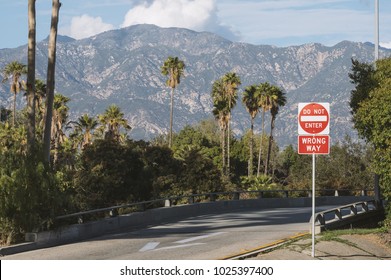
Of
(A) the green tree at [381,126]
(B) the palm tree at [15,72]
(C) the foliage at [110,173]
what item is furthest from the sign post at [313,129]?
(B) the palm tree at [15,72]

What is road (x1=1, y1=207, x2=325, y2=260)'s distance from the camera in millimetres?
18734

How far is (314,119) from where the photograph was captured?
17.0 meters

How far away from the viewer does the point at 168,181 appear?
147 ft

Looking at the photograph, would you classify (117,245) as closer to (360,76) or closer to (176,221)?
(176,221)

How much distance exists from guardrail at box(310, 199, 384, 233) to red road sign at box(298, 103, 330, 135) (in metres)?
6.00

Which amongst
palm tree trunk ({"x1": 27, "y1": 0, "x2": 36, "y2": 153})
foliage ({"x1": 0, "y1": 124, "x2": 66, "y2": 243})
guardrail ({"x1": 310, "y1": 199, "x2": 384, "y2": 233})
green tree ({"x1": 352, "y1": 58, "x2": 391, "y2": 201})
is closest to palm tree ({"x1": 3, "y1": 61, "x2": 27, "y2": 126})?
guardrail ({"x1": 310, "y1": 199, "x2": 384, "y2": 233})

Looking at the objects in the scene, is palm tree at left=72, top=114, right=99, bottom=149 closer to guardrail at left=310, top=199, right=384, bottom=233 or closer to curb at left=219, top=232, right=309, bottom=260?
guardrail at left=310, top=199, right=384, bottom=233

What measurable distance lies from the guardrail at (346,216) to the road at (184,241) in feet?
3.17

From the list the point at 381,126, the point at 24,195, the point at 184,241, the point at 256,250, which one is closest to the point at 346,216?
the point at 381,126

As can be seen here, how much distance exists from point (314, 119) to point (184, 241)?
21.5 ft

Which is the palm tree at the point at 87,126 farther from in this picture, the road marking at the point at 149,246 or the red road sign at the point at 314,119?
the red road sign at the point at 314,119

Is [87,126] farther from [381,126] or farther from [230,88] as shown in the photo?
[381,126]

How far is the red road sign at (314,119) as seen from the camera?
16922 mm
